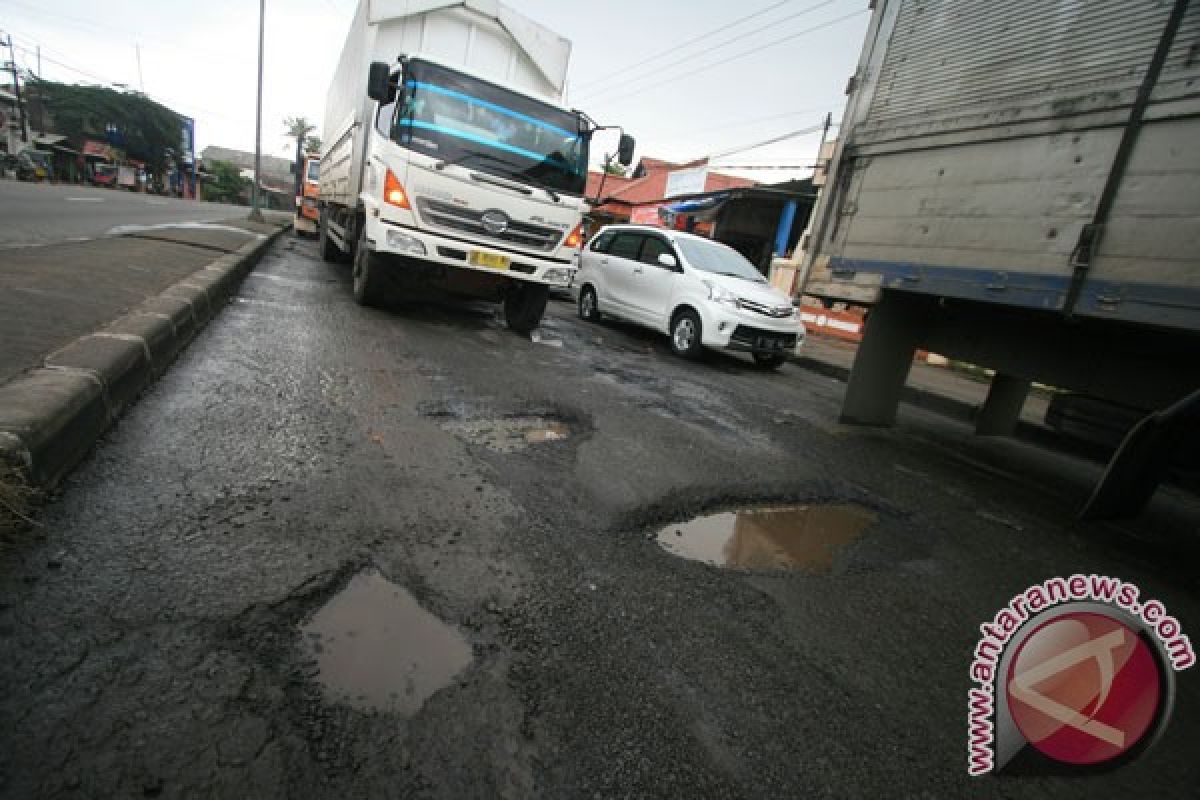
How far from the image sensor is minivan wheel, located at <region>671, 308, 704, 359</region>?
7.43 metres

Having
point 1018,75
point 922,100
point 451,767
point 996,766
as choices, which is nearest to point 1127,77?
point 1018,75

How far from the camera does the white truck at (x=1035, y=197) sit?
2.94m

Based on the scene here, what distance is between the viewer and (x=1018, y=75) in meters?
3.62

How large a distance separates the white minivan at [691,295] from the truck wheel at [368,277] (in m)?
3.63

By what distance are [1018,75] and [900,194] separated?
98 cm

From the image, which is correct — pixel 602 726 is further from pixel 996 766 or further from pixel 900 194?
pixel 900 194

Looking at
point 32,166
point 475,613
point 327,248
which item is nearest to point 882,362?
point 475,613

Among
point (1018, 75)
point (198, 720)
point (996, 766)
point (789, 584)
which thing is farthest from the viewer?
point (1018, 75)

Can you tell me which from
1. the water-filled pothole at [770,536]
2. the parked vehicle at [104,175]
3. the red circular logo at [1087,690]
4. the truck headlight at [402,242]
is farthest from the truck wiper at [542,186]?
the parked vehicle at [104,175]

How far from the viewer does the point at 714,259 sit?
26.6ft

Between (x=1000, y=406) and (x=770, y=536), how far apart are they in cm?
512

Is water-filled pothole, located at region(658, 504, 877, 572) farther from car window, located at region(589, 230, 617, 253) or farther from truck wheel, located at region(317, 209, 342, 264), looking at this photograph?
truck wheel, located at region(317, 209, 342, 264)

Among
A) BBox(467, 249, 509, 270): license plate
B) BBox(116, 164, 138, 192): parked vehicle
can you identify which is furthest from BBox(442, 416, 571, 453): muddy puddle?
BBox(116, 164, 138, 192): parked vehicle

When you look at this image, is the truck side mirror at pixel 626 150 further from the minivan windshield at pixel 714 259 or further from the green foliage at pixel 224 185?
the green foliage at pixel 224 185
